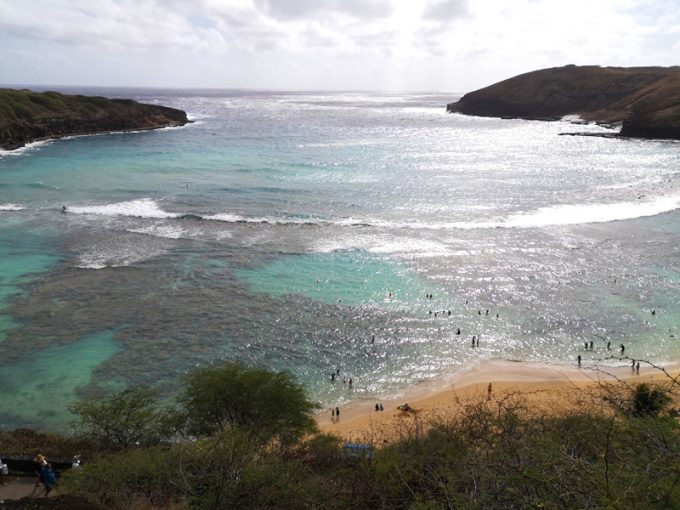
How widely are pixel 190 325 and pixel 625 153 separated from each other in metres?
95.7

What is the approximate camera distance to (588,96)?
557 ft

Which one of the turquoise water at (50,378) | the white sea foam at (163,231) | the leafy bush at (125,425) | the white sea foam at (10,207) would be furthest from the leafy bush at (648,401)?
the white sea foam at (10,207)

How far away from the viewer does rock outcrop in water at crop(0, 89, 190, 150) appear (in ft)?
327

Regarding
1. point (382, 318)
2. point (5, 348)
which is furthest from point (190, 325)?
point (382, 318)

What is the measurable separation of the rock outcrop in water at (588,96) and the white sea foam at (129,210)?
11433 cm

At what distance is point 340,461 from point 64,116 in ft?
392

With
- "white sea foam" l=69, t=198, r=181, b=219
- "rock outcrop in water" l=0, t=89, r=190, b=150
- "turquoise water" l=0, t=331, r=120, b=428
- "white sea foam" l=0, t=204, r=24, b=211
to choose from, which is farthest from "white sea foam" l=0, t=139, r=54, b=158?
"turquoise water" l=0, t=331, r=120, b=428

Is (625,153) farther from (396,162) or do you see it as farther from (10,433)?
(10,433)

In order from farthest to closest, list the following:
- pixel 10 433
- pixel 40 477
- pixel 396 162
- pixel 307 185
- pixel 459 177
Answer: pixel 396 162 < pixel 459 177 < pixel 307 185 < pixel 10 433 < pixel 40 477

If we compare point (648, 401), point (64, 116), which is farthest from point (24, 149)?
point (648, 401)

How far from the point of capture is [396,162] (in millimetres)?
88062

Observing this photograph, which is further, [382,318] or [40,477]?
[382,318]

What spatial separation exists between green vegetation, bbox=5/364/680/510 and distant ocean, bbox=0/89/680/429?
6.57m

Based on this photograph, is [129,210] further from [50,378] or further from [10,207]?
[50,378]
